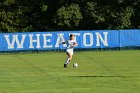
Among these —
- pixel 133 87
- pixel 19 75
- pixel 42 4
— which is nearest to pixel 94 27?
pixel 42 4

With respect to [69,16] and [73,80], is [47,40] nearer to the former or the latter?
[69,16]

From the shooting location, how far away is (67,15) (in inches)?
2124

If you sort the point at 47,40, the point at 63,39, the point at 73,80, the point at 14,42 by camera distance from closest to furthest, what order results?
the point at 73,80 < the point at 14,42 < the point at 47,40 < the point at 63,39

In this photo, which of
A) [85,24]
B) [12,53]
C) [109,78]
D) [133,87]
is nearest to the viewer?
[133,87]

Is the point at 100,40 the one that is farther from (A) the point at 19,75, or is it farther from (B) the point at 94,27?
(A) the point at 19,75

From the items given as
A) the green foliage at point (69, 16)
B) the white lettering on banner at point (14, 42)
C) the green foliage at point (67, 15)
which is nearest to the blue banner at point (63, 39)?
the white lettering on banner at point (14, 42)

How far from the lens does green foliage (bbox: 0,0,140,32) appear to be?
54031 mm

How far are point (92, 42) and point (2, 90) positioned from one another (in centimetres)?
2856

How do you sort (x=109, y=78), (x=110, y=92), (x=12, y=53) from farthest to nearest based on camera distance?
1. (x=12, y=53)
2. (x=109, y=78)
3. (x=110, y=92)

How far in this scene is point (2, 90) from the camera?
17406 mm

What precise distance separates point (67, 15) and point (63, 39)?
29.6ft

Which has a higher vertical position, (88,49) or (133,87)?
(133,87)

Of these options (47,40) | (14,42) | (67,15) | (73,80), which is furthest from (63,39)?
(73,80)

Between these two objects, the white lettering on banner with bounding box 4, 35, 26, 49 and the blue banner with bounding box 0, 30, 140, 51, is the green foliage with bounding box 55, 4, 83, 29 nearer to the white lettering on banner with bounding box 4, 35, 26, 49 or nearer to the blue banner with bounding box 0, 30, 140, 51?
the blue banner with bounding box 0, 30, 140, 51
